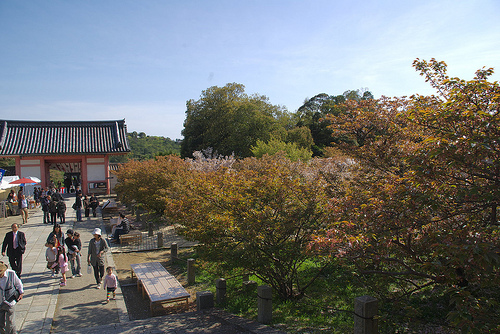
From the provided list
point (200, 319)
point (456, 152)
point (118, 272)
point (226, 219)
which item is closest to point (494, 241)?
point (456, 152)

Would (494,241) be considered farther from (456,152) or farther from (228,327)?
(228,327)

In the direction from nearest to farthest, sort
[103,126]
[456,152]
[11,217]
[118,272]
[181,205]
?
[456,152]
[181,205]
[118,272]
[11,217]
[103,126]

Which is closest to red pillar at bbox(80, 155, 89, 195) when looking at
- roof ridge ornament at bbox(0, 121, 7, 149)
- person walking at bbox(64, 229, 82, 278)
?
roof ridge ornament at bbox(0, 121, 7, 149)

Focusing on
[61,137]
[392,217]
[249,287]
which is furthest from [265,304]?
[61,137]

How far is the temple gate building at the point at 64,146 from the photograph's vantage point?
86.8 feet

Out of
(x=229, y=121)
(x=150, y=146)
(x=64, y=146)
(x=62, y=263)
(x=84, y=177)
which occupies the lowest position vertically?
(x=62, y=263)

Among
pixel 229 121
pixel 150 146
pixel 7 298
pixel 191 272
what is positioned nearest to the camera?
pixel 7 298

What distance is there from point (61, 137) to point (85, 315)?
83.4 feet

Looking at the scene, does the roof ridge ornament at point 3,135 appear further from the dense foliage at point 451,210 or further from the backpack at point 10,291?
the dense foliage at point 451,210

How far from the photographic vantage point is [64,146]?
2773 cm

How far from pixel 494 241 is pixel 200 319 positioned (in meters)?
5.75

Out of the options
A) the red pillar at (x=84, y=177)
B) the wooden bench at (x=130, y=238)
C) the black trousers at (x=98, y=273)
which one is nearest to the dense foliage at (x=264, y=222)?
the black trousers at (x=98, y=273)

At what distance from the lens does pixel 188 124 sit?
4381 cm

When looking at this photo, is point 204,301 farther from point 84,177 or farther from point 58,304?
point 84,177
